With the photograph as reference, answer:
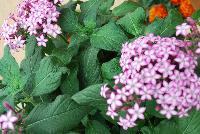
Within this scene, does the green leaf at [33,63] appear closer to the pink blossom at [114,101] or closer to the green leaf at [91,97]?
the green leaf at [91,97]

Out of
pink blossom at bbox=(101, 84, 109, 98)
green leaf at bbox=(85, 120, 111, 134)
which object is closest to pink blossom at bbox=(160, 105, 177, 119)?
pink blossom at bbox=(101, 84, 109, 98)

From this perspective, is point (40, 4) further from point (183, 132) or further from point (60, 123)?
point (183, 132)

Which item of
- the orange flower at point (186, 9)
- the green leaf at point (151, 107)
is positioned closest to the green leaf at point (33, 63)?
the green leaf at point (151, 107)

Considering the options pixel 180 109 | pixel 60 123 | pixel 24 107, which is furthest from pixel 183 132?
pixel 24 107

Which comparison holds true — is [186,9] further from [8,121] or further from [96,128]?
[8,121]

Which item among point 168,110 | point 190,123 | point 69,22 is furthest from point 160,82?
point 69,22

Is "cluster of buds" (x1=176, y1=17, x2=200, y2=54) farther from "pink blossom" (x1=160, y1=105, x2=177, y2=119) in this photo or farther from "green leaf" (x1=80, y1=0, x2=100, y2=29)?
"green leaf" (x1=80, y1=0, x2=100, y2=29)
